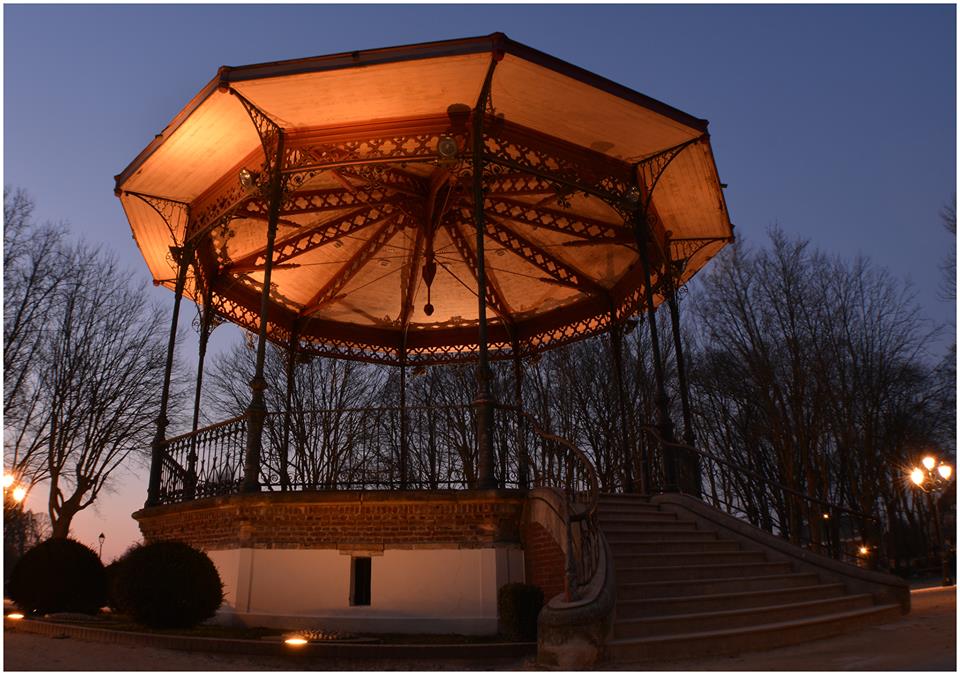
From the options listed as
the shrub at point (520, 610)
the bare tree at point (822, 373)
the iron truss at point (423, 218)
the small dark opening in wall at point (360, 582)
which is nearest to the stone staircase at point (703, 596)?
the shrub at point (520, 610)

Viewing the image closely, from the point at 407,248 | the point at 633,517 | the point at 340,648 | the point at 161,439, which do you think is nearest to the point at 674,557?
the point at 633,517

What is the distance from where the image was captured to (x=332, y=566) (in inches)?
342

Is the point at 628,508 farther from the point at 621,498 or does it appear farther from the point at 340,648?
the point at 340,648

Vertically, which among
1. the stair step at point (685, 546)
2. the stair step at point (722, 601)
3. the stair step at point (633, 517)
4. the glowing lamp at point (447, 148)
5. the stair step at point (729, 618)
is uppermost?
the glowing lamp at point (447, 148)

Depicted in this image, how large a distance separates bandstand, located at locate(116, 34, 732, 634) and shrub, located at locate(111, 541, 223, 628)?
0.90 meters

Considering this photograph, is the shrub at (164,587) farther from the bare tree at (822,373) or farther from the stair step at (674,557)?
the bare tree at (822,373)

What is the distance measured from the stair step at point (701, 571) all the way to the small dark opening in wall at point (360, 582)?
3.27 m

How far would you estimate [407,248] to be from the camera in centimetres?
1562

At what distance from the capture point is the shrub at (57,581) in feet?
32.2

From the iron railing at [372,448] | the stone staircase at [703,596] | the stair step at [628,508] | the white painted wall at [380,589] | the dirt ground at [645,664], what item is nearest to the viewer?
the dirt ground at [645,664]

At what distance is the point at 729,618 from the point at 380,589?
161 inches

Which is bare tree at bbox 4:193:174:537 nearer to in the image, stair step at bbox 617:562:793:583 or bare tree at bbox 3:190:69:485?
bare tree at bbox 3:190:69:485

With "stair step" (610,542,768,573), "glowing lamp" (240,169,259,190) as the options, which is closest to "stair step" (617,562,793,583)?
"stair step" (610,542,768,573)

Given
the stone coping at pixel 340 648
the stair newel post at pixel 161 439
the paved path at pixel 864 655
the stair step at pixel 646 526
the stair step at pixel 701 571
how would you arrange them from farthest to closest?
the stair newel post at pixel 161 439, the stair step at pixel 646 526, the stair step at pixel 701 571, the stone coping at pixel 340 648, the paved path at pixel 864 655
